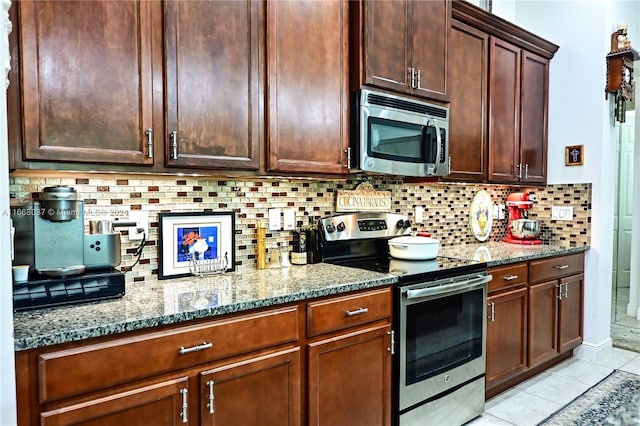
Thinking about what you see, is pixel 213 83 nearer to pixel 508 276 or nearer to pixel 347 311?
pixel 347 311

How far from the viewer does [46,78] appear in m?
1.35

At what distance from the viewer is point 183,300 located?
152cm

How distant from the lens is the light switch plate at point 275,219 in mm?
2268

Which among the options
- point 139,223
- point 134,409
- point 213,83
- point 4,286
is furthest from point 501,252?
point 4,286

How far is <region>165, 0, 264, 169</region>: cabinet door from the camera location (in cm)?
162

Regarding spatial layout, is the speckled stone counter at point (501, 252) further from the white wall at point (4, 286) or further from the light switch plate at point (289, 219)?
the white wall at point (4, 286)

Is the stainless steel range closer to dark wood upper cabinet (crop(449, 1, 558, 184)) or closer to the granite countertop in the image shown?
the granite countertop

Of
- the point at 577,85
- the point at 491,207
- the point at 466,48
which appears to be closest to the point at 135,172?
the point at 466,48

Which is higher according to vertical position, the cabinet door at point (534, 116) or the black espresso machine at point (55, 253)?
the cabinet door at point (534, 116)

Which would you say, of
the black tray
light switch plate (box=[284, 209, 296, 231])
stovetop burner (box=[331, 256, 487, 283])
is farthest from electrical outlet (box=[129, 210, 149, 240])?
stovetop burner (box=[331, 256, 487, 283])

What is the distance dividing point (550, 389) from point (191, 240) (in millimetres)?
2571

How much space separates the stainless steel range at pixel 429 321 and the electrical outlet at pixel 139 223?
3.08 ft

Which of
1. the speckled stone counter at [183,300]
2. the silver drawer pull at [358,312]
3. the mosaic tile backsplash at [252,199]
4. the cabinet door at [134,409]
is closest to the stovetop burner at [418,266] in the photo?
the speckled stone counter at [183,300]

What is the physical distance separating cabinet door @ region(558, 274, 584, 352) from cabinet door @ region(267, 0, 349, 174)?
2.20m
